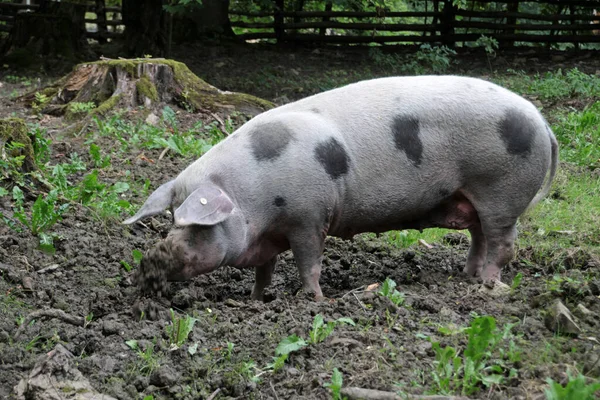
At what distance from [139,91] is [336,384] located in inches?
229

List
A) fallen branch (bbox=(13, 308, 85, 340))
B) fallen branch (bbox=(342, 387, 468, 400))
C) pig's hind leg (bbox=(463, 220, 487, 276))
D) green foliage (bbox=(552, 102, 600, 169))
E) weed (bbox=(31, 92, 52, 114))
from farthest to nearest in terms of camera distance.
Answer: weed (bbox=(31, 92, 52, 114))
green foliage (bbox=(552, 102, 600, 169))
pig's hind leg (bbox=(463, 220, 487, 276))
fallen branch (bbox=(13, 308, 85, 340))
fallen branch (bbox=(342, 387, 468, 400))

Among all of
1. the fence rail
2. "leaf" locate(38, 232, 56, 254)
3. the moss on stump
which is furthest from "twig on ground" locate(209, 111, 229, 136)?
the fence rail

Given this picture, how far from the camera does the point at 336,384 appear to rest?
122 inches

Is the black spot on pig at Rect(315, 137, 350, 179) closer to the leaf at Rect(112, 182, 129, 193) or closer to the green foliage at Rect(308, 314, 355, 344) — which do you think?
the green foliage at Rect(308, 314, 355, 344)

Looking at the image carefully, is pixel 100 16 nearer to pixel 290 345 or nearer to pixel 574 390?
pixel 290 345

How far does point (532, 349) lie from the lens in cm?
327

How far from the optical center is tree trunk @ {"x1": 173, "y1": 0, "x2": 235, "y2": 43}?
14.6 m

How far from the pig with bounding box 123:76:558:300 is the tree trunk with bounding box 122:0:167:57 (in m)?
8.27

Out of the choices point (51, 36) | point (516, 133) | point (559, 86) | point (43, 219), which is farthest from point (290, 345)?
point (51, 36)

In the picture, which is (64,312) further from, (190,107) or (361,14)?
(361,14)

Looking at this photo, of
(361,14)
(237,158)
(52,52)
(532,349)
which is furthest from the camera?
(361,14)

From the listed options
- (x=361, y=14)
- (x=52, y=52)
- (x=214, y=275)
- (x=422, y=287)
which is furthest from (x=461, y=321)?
(x=361, y=14)

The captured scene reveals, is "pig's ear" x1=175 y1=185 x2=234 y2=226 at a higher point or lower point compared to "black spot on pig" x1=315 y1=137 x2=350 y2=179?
lower

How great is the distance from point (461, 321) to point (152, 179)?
136 inches
